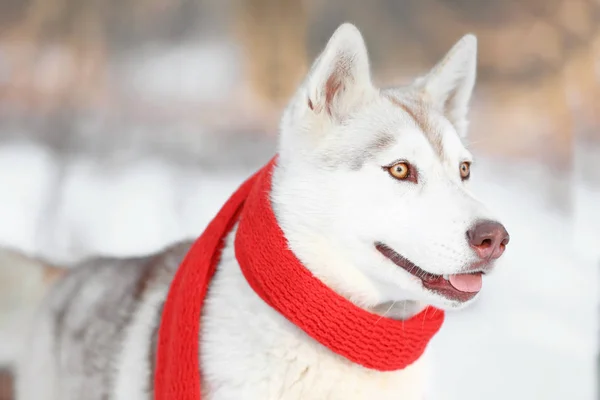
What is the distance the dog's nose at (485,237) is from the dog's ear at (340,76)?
400 millimetres

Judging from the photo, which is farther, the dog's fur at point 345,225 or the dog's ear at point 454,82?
the dog's ear at point 454,82

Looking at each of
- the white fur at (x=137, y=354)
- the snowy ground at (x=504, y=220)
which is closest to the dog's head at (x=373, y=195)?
the white fur at (x=137, y=354)

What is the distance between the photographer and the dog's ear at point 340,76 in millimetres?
1278

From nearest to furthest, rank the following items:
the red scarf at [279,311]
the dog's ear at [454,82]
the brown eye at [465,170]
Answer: the red scarf at [279,311] → the brown eye at [465,170] → the dog's ear at [454,82]

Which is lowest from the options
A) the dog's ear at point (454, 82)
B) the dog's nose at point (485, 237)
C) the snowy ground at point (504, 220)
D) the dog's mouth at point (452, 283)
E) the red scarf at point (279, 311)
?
the snowy ground at point (504, 220)

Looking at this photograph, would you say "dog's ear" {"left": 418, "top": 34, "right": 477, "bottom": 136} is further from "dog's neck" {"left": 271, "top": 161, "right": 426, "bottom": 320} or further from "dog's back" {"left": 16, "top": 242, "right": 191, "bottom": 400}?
"dog's back" {"left": 16, "top": 242, "right": 191, "bottom": 400}

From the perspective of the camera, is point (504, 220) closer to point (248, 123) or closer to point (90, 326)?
point (248, 123)

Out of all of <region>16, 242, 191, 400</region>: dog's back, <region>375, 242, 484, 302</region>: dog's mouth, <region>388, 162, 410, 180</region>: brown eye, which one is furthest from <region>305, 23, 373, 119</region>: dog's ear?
<region>16, 242, 191, 400</region>: dog's back

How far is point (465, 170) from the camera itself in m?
1.43

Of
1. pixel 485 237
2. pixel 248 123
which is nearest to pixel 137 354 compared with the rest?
pixel 485 237

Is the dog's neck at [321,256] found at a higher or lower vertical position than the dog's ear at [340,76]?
lower

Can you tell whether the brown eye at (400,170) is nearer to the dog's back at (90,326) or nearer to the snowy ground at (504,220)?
the dog's back at (90,326)

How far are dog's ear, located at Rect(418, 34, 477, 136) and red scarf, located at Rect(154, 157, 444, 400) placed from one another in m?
0.46

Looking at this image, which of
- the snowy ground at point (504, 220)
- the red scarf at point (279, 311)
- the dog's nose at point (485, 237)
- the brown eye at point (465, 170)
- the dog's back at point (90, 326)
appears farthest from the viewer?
the snowy ground at point (504, 220)
